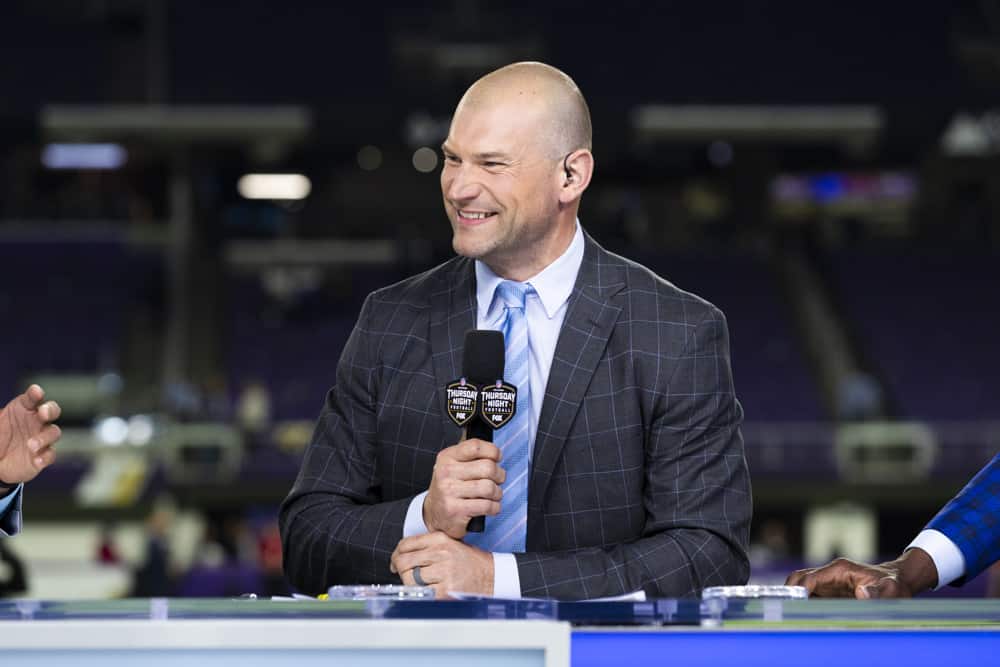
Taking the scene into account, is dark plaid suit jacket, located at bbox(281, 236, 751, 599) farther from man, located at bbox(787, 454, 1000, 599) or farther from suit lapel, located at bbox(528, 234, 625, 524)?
man, located at bbox(787, 454, 1000, 599)

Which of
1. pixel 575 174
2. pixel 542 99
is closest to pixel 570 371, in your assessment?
pixel 575 174

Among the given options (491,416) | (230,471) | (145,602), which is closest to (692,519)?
(491,416)

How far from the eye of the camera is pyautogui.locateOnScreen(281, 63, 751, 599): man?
206cm

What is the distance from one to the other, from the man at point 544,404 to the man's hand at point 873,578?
0.11 metres

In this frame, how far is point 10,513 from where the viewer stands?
2.12m

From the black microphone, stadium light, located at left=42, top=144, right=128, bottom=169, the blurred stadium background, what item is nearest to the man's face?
the black microphone

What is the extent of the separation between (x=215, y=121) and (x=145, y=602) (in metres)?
14.8

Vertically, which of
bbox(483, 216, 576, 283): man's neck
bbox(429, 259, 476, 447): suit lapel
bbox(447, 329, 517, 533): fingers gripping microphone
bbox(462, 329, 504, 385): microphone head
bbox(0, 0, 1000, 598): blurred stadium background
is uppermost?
bbox(0, 0, 1000, 598): blurred stadium background

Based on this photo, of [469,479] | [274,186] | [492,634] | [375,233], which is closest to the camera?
[492,634]

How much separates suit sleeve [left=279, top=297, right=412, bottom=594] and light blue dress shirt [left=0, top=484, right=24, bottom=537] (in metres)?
0.37

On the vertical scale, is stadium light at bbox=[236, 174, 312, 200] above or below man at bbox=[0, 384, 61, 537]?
above

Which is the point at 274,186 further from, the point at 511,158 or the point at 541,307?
the point at 511,158

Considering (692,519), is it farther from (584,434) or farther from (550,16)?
(550,16)

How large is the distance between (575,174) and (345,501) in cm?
57
